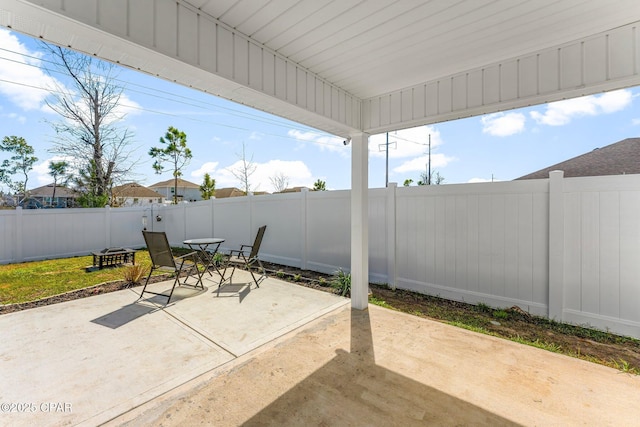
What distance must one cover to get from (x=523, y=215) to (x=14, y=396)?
17.1 feet

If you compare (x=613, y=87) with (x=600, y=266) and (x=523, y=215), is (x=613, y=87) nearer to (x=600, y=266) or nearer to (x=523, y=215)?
(x=523, y=215)

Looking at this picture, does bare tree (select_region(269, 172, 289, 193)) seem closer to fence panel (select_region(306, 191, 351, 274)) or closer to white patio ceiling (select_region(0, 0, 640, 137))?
fence panel (select_region(306, 191, 351, 274))

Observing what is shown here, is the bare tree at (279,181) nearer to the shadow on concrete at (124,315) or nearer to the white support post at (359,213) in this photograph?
the shadow on concrete at (124,315)

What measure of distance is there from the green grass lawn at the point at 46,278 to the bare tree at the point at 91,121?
405 cm

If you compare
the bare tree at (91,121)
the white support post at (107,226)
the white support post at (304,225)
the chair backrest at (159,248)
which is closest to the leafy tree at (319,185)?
the bare tree at (91,121)

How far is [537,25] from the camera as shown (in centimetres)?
215

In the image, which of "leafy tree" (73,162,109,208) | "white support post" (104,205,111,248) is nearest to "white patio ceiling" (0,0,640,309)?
"white support post" (104,205,111,248)

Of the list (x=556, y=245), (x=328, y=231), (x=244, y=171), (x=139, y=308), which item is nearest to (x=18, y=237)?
(x=139, y=308)

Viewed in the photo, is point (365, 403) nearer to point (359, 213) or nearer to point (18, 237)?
point (359, 213)

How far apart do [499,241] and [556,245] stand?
1.93 feet

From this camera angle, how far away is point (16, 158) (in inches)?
669

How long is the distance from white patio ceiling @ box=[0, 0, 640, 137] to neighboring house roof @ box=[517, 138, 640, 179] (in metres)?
6.92

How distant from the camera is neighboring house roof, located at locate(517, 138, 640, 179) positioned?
24.8ft

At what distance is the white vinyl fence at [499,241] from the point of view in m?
2.94
